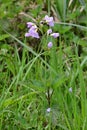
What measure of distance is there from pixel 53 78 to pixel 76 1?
55.0 inches

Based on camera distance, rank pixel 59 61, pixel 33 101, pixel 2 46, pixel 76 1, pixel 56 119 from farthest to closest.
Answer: pixel 76 1 → pixel 2 46 → pixel 59 61 → pixel 33 101 → pixel 56 119

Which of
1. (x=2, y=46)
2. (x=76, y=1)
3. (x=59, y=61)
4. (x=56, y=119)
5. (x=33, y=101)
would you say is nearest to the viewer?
(x=56, y=119)

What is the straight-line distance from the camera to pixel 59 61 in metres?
2.15

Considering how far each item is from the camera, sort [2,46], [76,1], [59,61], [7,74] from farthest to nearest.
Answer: [76,1] → [2,46] → [7,74] → [59,61]

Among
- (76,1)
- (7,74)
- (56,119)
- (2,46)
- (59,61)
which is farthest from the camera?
(76,1)

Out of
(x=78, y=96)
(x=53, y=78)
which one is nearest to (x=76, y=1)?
(x=78, y=96)

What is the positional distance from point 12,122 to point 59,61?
447 millimetres

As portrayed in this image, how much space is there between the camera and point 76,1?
10.2 ft

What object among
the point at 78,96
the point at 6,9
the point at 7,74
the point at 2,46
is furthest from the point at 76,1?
the point at 78,96

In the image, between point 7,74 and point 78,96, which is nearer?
point 78,96

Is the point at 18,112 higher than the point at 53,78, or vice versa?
the point at 53,78

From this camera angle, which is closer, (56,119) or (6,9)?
(56,119)

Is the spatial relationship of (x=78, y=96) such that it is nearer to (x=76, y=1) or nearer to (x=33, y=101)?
(x=33, y=101)

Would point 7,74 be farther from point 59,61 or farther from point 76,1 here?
point 76,1
